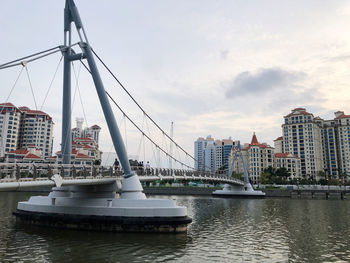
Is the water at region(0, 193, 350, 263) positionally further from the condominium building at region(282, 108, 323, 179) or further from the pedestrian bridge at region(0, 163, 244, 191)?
the condominium building at region(282, 108, 323, 179)

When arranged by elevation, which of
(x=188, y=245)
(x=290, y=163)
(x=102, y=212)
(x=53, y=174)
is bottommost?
(x=188, y=245)

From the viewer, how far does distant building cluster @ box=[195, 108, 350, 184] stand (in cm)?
12508

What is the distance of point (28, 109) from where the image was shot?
122 m

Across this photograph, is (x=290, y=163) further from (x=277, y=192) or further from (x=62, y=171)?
(x=62, y=171)

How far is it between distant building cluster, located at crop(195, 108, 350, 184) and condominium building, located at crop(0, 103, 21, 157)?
70519 millimetres

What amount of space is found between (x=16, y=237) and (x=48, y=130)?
108503 mm

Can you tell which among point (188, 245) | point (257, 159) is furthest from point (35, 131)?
point (188, 245)

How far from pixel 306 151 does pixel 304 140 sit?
4783mm

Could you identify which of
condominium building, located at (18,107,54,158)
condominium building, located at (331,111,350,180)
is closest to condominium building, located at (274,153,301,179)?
condominium building, located at (331,111,350,180)

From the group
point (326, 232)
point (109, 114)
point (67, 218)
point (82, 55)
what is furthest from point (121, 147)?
point (326, 232)

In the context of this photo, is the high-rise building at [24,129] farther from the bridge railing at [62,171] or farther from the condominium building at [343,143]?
the condominium building at [343,143]

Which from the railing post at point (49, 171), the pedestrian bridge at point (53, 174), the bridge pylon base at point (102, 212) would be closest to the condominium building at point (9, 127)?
the bridge pylon base at point (102, 212)

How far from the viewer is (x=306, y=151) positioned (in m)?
130

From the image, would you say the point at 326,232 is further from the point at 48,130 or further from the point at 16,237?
the point at 48,130
